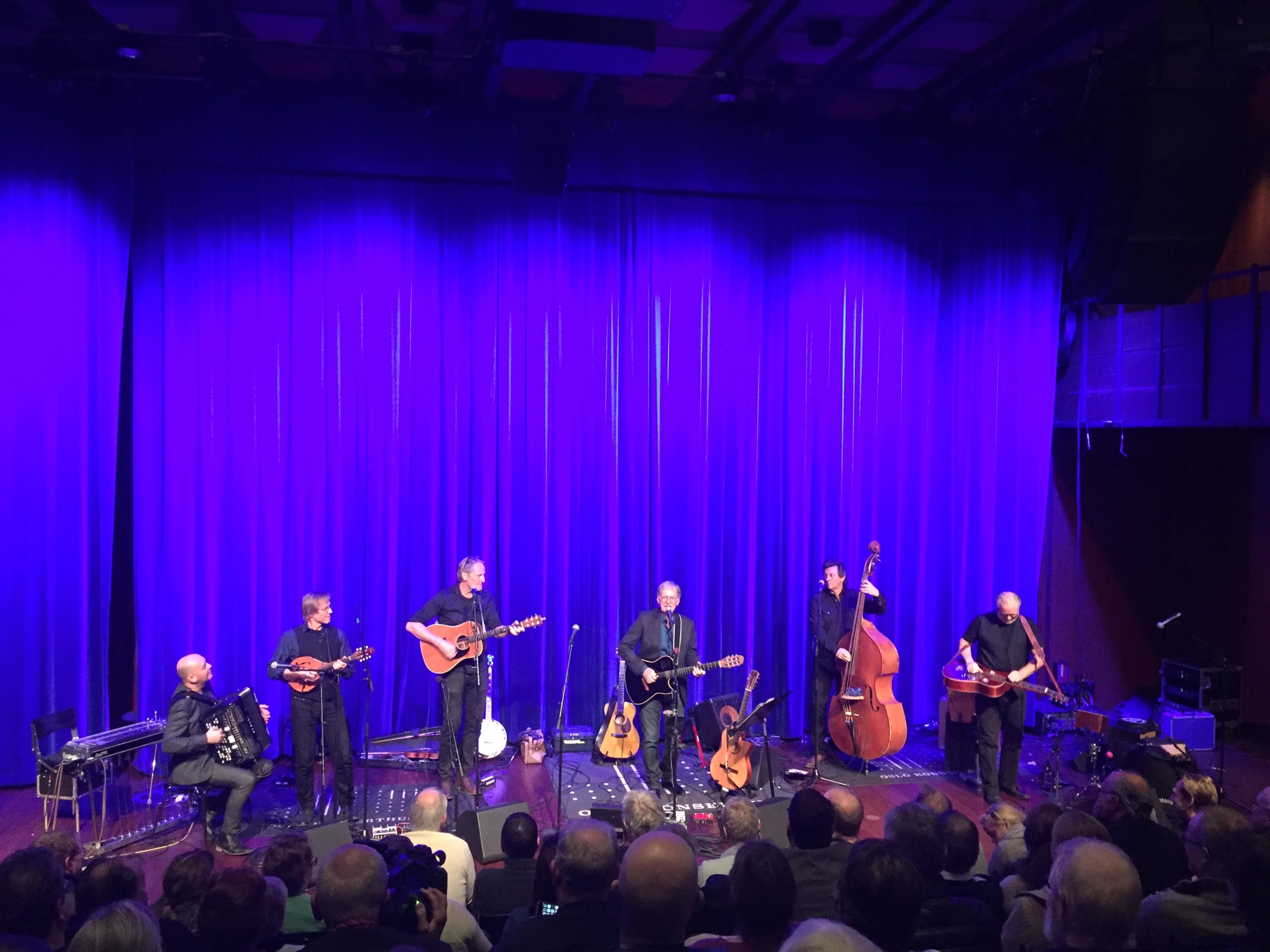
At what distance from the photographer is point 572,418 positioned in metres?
9.87

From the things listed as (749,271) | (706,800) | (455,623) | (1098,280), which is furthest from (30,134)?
(1098,280)

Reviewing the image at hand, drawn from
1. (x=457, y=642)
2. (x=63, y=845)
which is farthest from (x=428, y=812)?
(x=457, y=642)

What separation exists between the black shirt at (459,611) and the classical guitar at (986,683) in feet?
12.1

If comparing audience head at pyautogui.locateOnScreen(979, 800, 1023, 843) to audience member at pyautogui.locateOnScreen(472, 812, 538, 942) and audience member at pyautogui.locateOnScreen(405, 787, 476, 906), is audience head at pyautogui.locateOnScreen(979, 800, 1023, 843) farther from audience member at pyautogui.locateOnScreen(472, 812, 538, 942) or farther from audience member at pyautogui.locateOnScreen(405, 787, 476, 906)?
audience member at pyautogui.locateOnScreen(405, 787, 476, 906)

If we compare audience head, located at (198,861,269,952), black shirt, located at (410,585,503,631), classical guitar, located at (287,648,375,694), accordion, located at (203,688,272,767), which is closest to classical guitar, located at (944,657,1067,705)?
black shirt, located at (410,585,503,631)

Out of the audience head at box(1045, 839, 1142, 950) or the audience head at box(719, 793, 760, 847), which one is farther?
the audience head at box(719, 793, 760, 847)

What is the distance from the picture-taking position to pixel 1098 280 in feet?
31.9

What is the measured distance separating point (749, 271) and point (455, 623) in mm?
4458

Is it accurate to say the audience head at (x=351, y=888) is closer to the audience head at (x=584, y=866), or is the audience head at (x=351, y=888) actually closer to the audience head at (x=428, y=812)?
the audience head at (x=584, y=866)

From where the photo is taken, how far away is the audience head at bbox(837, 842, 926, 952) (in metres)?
3.22

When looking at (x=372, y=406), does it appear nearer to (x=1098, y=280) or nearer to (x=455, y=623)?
(x=455, y=623)

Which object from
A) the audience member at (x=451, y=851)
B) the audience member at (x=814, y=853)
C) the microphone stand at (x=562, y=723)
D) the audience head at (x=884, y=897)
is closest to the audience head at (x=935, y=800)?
the audience member at (x=814, y=853)

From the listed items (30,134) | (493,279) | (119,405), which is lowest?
(119,405)

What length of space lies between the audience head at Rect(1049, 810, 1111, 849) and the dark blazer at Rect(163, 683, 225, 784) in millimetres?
5399
